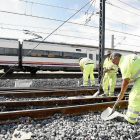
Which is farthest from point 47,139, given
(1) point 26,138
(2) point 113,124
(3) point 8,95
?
(3) point 8,95

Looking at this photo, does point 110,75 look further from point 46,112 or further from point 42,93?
point 46,112

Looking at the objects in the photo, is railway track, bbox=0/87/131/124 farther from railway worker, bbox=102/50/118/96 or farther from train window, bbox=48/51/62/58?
train window, bbox=48/51/62/58

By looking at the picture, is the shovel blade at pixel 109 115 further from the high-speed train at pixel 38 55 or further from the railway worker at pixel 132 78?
the high-speed train at pixel 38 55

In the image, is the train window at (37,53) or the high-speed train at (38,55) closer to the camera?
the high-speed train at (38,55)

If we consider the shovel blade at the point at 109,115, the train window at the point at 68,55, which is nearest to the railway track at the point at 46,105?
the shovel blade at the point at 109,115

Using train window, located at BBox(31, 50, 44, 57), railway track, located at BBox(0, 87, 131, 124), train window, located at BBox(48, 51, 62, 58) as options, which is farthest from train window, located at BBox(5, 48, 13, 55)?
railway track, located at BBox(0, 87, 131, 124)

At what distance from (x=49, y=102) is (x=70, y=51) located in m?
11.0

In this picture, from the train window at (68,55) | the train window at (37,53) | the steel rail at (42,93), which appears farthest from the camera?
the train window at (68,55)

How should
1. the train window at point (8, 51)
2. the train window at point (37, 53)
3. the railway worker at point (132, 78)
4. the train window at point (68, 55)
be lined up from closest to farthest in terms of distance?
the railway worker at point (132, 78), the train window at point (8, 51), the train window at point (37, 53), the train window at point (68, 55)

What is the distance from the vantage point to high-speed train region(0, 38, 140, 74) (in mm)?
12375

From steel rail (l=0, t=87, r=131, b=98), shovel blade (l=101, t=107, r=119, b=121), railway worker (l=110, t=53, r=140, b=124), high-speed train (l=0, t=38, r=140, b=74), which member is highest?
high-speed train (l=0, t=38, r=140, b=74)

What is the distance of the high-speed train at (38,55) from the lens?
12.4m

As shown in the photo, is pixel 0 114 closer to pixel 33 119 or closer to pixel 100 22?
pixel 33 119

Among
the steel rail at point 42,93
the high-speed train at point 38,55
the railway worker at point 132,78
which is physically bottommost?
the steel rail at point 42,93
